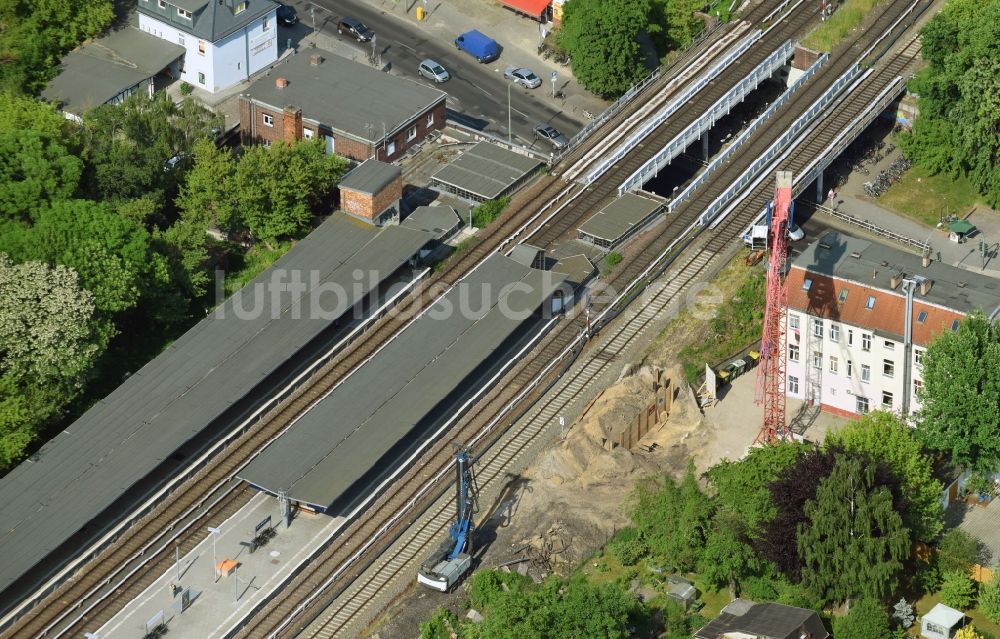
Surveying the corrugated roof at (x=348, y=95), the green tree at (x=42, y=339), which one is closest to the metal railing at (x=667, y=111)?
the corrugated roof at (x=348, y=95)

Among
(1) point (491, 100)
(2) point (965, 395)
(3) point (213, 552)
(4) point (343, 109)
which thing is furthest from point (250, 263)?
(2) point (965, 395)

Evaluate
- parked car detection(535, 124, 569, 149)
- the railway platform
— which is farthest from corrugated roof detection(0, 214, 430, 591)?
parked car detection(535, 124, 569, 149)

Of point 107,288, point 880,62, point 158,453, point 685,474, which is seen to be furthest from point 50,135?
point 880,62

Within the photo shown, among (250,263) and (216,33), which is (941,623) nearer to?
(250,263)

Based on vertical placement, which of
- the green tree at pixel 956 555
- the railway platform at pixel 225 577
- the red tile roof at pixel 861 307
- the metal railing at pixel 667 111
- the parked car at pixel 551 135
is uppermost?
the red tile roof at pixel 861 307

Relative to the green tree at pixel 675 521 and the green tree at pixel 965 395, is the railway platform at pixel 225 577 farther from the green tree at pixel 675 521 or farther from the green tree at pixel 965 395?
the green tree at pixel 965 395

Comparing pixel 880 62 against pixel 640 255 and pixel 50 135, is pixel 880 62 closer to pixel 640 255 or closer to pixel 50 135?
pixel 640 255

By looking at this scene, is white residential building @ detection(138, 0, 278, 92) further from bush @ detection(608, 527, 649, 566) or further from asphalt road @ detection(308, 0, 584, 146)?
bush @ detection(608, 527, 649, 566)

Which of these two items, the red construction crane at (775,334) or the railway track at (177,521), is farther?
the red construction crane at (775,334)
